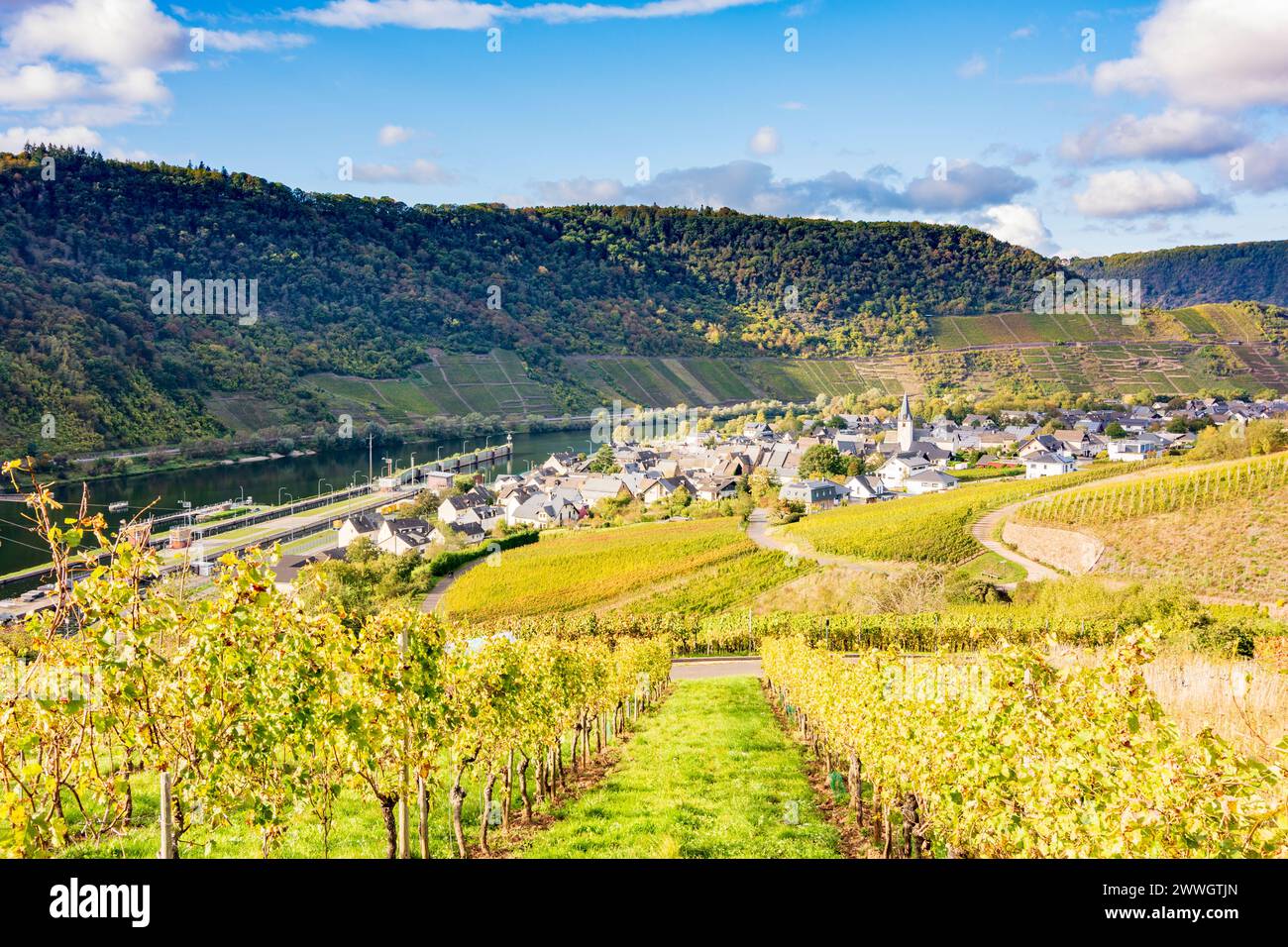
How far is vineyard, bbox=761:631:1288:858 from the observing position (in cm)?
574

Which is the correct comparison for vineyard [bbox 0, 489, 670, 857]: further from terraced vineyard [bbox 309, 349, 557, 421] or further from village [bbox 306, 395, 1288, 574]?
terraced vineyard [bbox 309, 349, 557, 421]

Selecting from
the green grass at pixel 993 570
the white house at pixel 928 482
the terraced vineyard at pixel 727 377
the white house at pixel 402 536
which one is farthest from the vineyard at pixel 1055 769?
the terraced vineyard at pixel 727 377

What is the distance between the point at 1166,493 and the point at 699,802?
4518 centimetres

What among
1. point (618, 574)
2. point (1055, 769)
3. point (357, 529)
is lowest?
point (618, 574)

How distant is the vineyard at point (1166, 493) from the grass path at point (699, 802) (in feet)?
111

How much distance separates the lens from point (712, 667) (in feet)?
109

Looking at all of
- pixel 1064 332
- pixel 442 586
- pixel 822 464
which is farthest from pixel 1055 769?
pixel 1064 332

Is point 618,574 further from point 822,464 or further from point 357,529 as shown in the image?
point 822,464

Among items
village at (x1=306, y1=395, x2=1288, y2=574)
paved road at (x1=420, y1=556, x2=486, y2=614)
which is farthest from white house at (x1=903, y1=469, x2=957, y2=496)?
paved road at (x1=420, y1=556, x2=486, y2=614)

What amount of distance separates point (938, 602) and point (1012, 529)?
14.0 metres

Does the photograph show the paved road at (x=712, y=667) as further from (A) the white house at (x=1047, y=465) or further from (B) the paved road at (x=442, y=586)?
(A) the white house at (x=1047, y=465)
